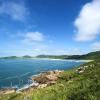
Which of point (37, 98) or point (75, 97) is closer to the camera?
point (75, 97)

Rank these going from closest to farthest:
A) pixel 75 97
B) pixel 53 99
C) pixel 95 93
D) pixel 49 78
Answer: pixel 95 93 → pixel 75 97 → pixel 53 99 → pixel 49 78

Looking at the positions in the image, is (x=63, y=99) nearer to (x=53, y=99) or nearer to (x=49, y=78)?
(x=53, y=99)

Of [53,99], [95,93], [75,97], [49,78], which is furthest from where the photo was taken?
[49,78]

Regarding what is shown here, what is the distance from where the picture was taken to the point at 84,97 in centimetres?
1622

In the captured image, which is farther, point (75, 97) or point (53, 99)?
point (53, 99)

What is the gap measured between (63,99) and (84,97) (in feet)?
10.9

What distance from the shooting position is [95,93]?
16.1 meters

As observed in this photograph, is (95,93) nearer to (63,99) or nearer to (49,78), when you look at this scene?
(63,99)

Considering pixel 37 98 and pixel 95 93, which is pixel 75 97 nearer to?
pixel 95 93

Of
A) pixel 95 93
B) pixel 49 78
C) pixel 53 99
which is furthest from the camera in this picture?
pixel 49 78

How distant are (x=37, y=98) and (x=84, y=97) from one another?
6.23 metres

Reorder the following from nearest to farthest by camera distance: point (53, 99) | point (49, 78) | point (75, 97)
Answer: point (75, 97), point (53, 99), point (49, 78)

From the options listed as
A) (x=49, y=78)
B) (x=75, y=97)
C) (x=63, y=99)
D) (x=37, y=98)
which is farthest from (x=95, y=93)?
(x=49, y=78)

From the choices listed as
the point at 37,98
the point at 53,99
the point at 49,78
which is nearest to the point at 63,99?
the point at 53,99
